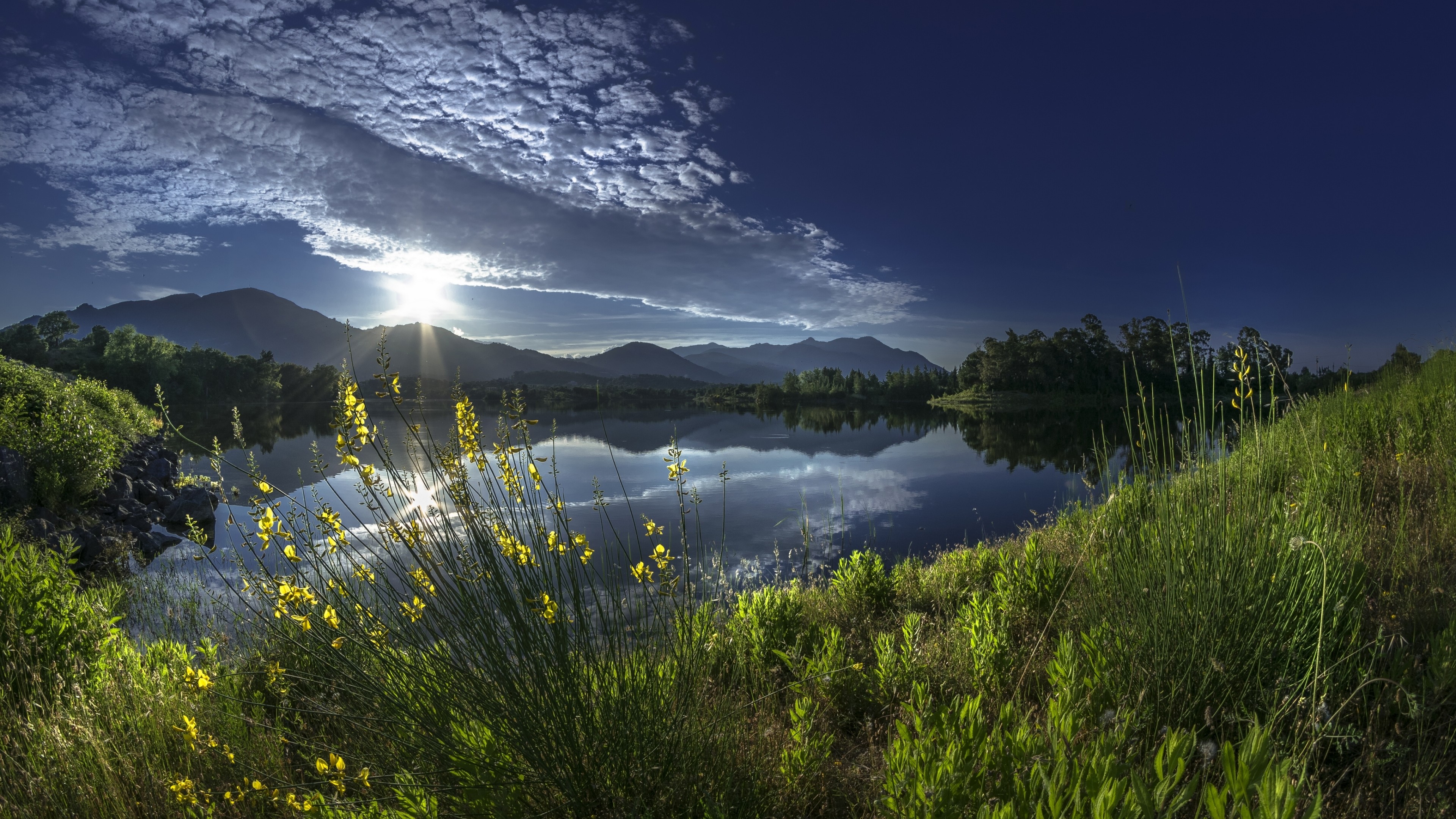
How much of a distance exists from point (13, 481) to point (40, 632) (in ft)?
33.3

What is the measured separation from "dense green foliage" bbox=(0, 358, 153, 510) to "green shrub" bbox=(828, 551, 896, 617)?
45.0 ft

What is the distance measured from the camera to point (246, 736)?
3.09 m

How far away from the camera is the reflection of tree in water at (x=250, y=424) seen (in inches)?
1044


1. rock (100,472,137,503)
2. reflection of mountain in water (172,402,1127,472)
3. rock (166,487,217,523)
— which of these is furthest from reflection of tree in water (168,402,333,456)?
rock (166,487,217,523)

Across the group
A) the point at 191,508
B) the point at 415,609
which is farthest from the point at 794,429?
the point at 415,609

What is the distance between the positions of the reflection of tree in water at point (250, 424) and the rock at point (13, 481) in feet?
21.3

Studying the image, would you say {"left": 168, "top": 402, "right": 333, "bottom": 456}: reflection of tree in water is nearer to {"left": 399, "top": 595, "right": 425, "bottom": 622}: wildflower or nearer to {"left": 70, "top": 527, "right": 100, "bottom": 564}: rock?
{"left": 70, "top": 527, "right": 100, "bottom": 564}: rock

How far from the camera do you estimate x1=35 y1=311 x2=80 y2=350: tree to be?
42.6m

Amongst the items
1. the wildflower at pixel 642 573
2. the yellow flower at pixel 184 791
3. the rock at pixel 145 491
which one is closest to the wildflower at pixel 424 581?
the wildflower at pixel 642 573

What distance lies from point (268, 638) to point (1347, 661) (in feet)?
16.2

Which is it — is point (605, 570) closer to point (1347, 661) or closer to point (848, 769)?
point (848, 769)

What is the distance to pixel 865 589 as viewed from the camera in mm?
5246

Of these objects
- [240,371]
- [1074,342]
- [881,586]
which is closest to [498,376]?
[240,371]

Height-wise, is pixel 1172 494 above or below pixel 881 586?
above
